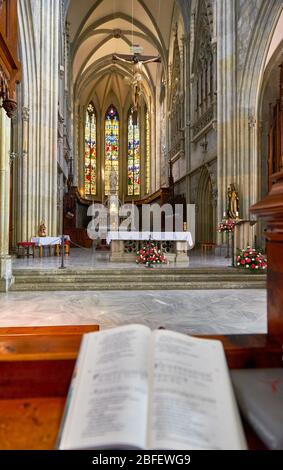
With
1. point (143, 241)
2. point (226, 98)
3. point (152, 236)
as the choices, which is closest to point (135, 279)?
point (152, 236)

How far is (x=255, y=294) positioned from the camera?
609 centimetres

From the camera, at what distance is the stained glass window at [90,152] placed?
2947 cm

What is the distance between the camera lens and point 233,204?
37.7ft

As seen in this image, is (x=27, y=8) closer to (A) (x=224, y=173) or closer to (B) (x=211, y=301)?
(A) (x=224, y=173)

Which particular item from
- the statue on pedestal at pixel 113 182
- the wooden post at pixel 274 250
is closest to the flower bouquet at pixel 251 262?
the wooden post at pixel 274 250

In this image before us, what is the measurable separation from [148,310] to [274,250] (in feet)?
11.0

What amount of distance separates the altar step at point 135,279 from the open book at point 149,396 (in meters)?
5.50

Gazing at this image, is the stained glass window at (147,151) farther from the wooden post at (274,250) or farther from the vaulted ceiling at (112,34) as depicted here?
the wooden post at (274,250)

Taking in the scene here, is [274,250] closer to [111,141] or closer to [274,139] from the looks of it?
[274,139]

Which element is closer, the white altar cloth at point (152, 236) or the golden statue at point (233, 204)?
the white altar cloth at point (152, 236)

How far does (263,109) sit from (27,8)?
8762 millimetres

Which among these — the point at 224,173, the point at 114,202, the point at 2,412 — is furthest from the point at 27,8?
the point at 2,412

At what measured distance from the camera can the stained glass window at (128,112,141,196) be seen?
2994 centimetres

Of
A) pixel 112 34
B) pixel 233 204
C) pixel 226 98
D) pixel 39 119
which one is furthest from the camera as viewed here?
pixel 112 34
